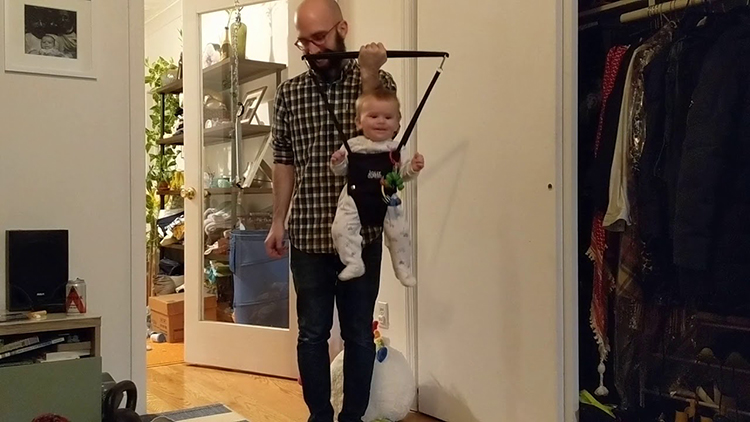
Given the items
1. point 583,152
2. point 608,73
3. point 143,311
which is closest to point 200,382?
point 143,311

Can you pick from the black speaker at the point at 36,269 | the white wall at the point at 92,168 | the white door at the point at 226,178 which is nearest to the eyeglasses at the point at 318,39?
the white wall at the point at 92,168

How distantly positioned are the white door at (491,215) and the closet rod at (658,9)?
351 mm

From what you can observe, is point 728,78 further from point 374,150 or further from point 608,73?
point 374,150

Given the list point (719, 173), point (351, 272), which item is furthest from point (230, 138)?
point (719, 173)

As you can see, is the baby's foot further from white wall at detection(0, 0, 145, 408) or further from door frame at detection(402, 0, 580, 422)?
white wall at detection(0, 0, 145, 408)

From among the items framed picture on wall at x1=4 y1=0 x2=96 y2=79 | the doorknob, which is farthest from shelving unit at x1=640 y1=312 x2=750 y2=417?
the doorknob

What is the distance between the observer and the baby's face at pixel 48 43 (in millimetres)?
2170

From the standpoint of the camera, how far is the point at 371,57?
175 cm

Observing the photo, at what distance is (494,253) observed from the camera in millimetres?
2178

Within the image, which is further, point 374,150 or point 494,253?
point 494,253

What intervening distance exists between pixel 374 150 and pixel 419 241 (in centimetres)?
77

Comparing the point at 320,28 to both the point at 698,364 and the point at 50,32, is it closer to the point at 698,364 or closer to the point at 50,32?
the point at 50,32

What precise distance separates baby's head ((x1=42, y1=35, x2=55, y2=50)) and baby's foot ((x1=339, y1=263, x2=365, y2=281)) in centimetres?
128

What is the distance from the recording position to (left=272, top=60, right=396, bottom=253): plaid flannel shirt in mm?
1846
